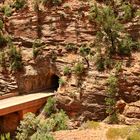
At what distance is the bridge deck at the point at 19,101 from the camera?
19348mm

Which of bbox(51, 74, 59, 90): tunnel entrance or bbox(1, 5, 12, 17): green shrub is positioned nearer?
bbox(51, 74, 59, 90): tunnel entrance

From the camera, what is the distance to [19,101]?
65.7 ft

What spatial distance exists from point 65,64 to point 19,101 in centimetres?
325

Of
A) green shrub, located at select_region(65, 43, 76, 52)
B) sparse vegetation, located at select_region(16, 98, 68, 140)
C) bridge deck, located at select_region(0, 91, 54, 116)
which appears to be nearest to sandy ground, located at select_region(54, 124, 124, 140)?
sparse vegetation, located at select_region(16, 98, 68, 140)

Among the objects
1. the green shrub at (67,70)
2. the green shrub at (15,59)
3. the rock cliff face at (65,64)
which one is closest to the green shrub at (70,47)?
the rock cliff face at (65,64)

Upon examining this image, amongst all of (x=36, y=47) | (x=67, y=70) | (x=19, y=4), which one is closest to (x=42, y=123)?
(x=67, y=70)

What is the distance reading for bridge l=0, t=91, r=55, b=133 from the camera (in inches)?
773

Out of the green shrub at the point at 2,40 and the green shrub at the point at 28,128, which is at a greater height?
the green shrub at the point at 2,40

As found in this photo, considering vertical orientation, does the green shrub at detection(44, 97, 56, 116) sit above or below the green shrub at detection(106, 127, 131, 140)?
below

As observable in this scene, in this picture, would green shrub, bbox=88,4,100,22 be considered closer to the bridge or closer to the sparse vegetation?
the bridge

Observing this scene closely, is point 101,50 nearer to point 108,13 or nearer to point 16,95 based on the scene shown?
point 108,13

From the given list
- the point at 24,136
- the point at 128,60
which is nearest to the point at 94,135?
the point at 24,136

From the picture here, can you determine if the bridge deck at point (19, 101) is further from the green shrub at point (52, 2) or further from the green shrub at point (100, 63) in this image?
the green shrub at point (52, 2)

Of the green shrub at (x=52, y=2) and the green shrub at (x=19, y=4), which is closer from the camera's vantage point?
the green shrub at (x=52, y=2)
